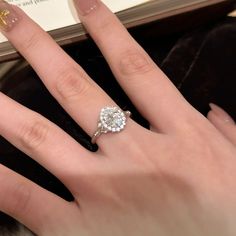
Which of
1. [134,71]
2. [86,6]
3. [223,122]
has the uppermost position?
[86,6]

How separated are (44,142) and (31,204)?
84 mm

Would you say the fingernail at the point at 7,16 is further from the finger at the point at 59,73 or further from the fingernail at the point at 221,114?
the fingernail at the point at 221,114

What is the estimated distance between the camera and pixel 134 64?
729 mm

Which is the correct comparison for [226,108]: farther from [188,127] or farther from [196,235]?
[196,235]

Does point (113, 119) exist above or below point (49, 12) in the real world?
below

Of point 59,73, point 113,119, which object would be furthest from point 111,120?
point 59,73

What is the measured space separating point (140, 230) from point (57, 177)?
0.43 ft

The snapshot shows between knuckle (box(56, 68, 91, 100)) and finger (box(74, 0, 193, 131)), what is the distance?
0.05 m

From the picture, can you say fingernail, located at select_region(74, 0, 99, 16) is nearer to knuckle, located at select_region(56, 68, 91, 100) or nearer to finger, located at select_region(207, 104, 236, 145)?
knuckle, located at select_region(56, 68, 91, 100)

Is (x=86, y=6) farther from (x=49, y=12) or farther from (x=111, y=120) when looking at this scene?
(x=111, y=120)

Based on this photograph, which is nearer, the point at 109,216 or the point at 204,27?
the point at 109,216

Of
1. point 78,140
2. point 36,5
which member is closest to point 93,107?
point 78,140

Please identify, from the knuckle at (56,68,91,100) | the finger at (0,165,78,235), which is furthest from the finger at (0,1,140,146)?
the finger at (0,165,78,235)

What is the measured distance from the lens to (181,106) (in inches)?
28.4
